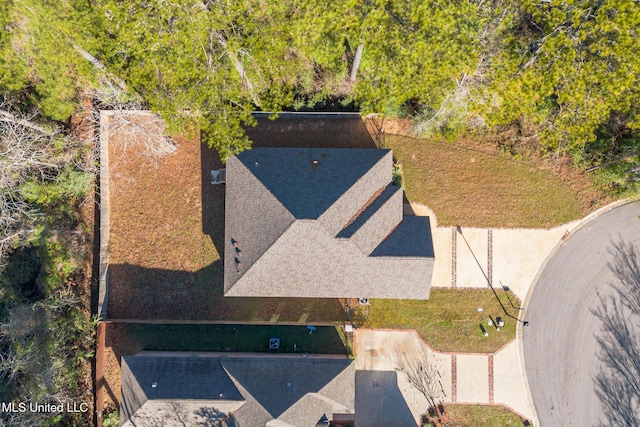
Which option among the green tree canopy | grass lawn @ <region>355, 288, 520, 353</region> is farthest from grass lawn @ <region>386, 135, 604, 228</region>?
grass lawn @ <region>355, 288, 520, 353</region>

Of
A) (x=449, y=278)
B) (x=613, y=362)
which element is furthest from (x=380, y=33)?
(x=613, y=362)

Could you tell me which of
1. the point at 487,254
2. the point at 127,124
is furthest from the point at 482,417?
the point at 127,124

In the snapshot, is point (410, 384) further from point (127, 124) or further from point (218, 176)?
point (127, 124)

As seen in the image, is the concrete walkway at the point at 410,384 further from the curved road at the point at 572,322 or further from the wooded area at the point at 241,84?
the wooded area at the point at 241,84

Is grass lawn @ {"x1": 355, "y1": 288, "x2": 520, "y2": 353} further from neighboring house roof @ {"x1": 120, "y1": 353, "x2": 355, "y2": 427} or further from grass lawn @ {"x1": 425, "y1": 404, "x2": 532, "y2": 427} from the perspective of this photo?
neighboring house roof @ {"x1": 120, "y1": 353, "x2": 355, "y2": 427}

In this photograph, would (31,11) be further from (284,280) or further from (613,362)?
(613,362)

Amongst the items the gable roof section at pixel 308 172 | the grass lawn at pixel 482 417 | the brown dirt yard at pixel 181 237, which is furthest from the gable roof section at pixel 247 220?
the grass lawn at pixel 482 417
